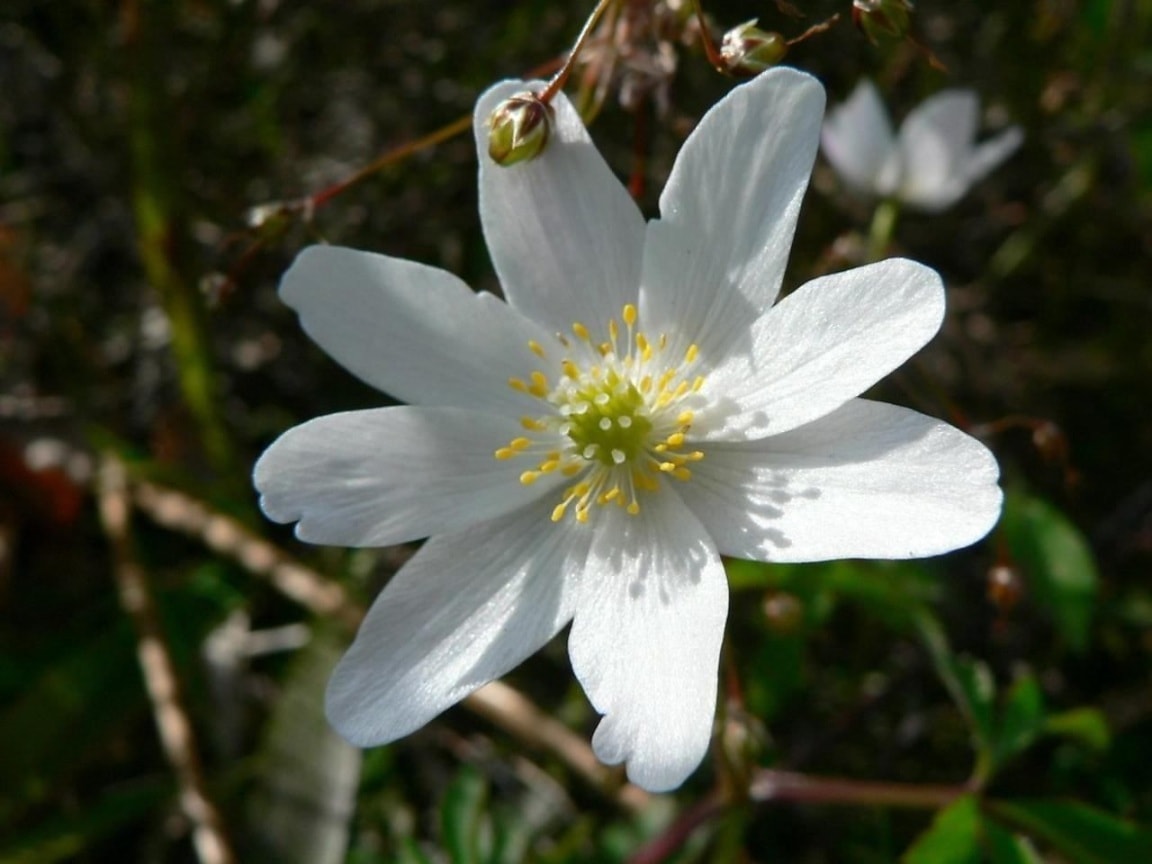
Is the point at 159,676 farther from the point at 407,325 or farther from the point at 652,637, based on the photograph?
the point at 652,637

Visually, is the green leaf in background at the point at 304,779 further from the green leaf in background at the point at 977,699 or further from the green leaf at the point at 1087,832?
the green leaf at the point at 1087,832

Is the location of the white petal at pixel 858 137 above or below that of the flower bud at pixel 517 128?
below

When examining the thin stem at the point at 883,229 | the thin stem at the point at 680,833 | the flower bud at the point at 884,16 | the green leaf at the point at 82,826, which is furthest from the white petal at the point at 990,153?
the green leaf at the point at 82,826

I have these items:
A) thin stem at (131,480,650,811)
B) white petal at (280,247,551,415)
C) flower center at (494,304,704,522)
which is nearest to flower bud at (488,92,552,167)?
white petal at (280,247,551,415)

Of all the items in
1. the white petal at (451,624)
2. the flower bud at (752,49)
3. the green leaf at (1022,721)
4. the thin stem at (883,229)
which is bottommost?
the green leaf at (1022,721)

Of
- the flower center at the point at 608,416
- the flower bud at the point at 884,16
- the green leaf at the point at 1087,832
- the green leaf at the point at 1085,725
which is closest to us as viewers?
the flower bud at the point at 884,16

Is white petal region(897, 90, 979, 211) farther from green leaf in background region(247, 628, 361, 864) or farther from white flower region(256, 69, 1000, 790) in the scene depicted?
green leaf in background region(247, 628, 361, 864)

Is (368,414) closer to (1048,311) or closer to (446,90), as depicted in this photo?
(446,90)

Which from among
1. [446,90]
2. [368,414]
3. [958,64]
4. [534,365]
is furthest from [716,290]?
[958,64]
